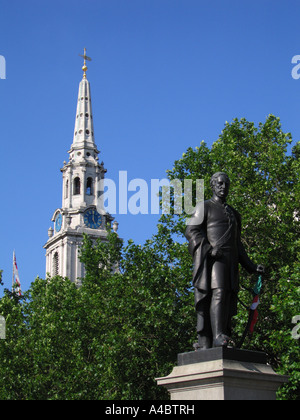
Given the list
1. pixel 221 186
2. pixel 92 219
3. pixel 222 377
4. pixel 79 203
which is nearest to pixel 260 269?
pixel 221 186

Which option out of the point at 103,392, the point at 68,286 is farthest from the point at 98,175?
the point at 103,392

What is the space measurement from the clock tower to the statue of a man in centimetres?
7198

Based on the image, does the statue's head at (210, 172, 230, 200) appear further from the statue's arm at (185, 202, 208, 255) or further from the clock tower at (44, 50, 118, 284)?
the clock tower at (44, 50, 118, 284)

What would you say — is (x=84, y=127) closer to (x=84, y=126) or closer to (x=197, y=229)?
(x=84, y=126)

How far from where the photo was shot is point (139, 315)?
2580 centimetres

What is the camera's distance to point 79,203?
88125 millimetres

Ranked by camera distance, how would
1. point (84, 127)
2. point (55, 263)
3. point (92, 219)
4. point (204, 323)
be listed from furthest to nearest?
point (84, 127)
point (55, 263)
point (92, 219)
point (204, 323)

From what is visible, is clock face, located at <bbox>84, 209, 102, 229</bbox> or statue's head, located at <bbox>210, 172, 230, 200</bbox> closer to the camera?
statue's head, located at <bbox>210, 172, 230, 200</bbox>

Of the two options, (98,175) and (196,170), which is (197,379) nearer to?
(196,170)

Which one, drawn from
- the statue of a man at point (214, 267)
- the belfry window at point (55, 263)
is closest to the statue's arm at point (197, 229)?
the statue of a man at point (214, 267)

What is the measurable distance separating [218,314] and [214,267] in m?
0.78

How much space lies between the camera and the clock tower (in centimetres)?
8469

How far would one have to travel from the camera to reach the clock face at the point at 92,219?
8688cm

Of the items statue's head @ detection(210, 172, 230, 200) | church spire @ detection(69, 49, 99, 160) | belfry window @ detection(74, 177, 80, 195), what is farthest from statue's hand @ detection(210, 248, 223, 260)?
church spire @ detection(69, 49, 99, 160)
